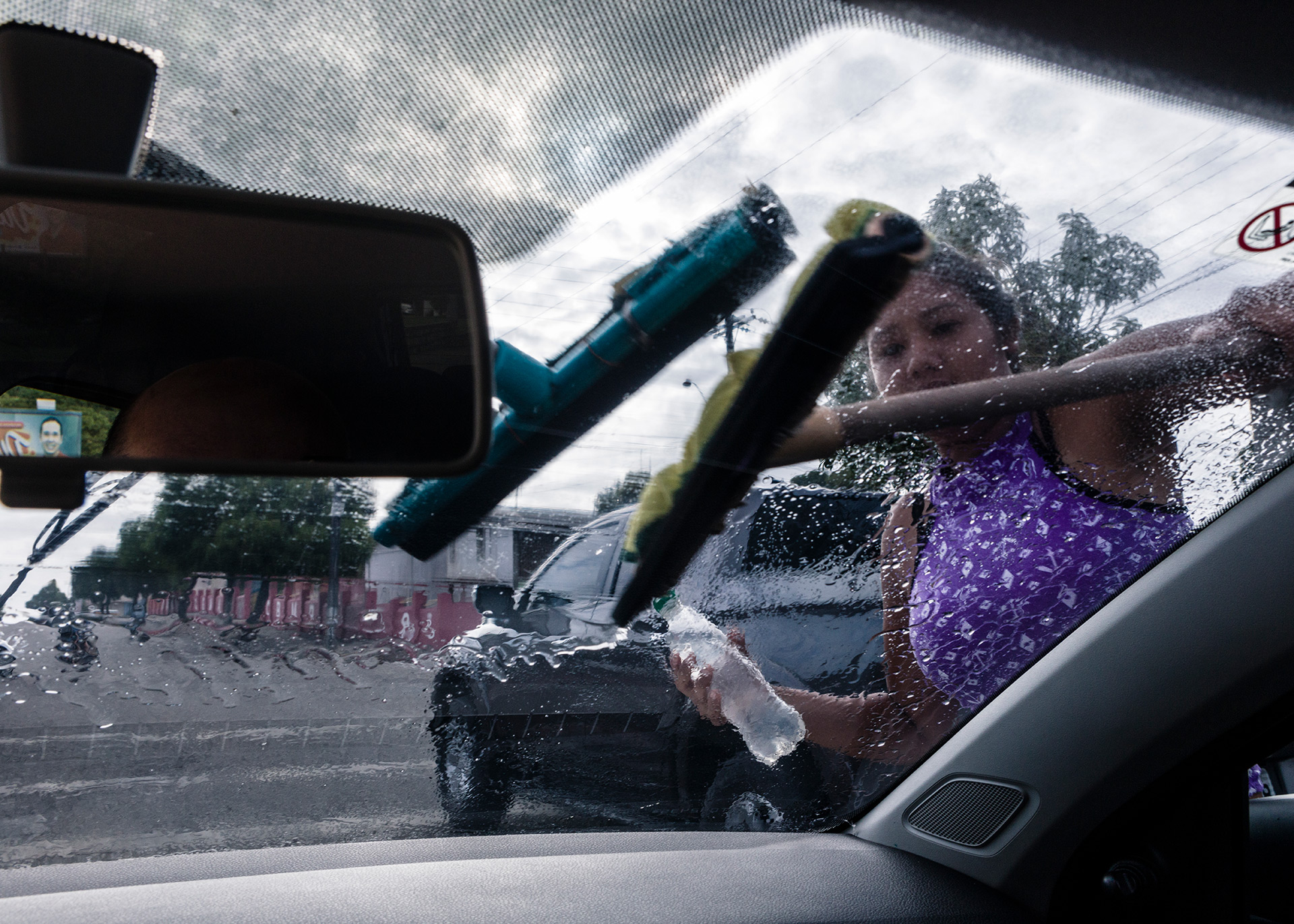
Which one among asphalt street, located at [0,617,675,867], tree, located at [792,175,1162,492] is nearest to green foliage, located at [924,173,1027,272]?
tree, located at [792,175,1162,492]

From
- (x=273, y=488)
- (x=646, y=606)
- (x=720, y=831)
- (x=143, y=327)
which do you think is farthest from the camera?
(x=720, y=831)

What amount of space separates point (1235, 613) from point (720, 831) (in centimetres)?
174

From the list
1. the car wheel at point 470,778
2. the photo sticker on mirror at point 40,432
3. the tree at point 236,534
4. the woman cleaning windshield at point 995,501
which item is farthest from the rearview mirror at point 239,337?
the car wheel at point 470,778

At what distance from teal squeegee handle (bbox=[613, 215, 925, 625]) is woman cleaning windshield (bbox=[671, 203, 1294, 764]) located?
0.07m

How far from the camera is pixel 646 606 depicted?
3189 mm

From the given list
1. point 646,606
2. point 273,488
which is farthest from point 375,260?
point 646,606

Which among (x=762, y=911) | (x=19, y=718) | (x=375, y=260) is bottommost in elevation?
(x=762, y=911)

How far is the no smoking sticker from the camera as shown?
8.58ft

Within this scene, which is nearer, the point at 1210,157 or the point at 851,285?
the point at 1210,157

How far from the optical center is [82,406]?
206cm

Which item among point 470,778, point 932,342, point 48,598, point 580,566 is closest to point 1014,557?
point 932,342

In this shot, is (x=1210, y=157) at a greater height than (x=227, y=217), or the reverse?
(x=1210, y=157)

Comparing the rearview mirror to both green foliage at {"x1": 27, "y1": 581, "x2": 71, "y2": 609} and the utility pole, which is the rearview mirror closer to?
Result: the utility pole

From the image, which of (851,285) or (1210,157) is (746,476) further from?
(1210,157)
